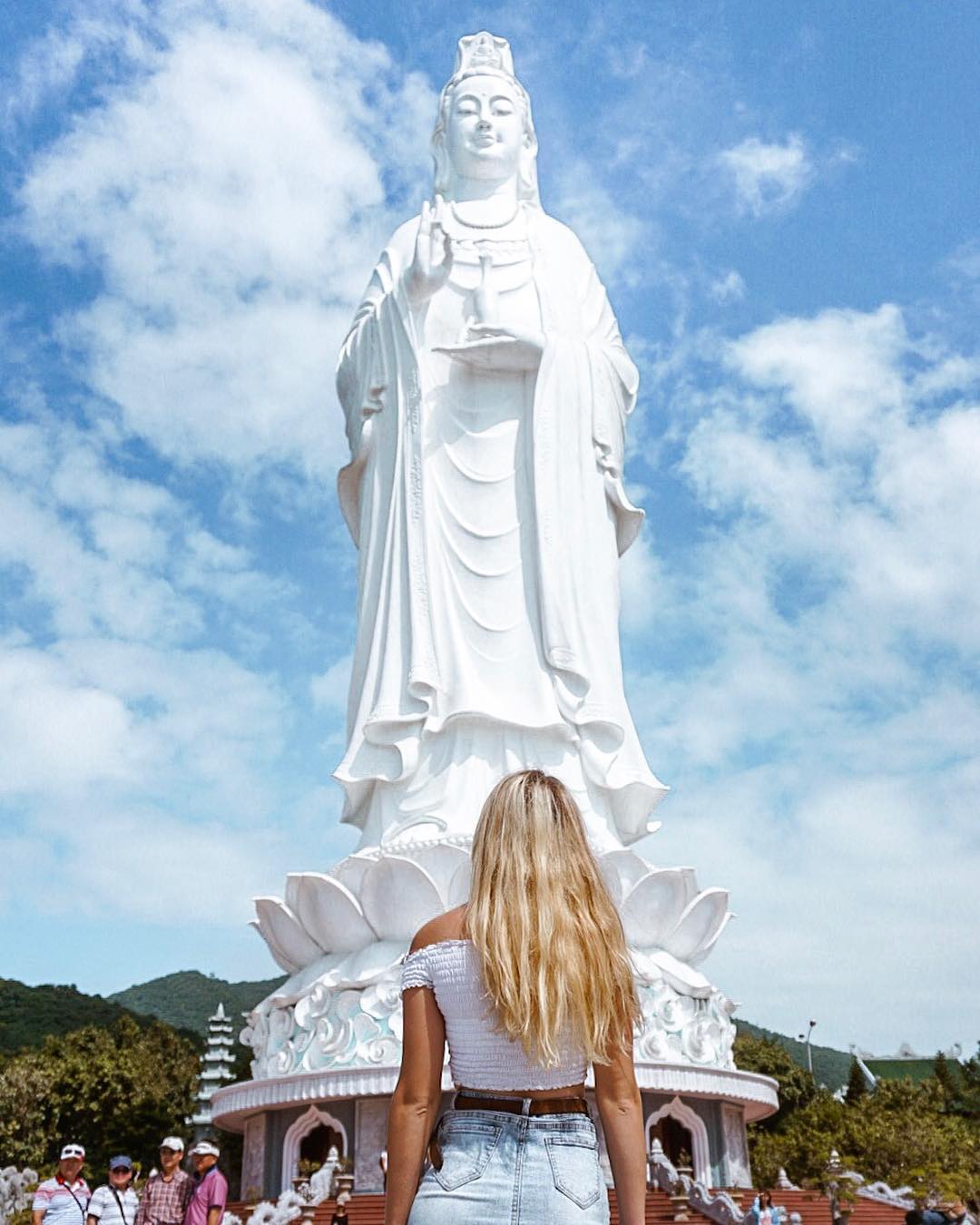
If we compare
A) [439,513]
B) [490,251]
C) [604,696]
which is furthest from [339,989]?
[490,251]

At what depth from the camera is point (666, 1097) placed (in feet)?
33.8

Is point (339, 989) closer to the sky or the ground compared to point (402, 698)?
closer to the ground

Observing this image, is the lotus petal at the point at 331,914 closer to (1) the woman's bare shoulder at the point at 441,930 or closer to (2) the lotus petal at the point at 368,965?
(2) the lotus petal at the point at 368,965

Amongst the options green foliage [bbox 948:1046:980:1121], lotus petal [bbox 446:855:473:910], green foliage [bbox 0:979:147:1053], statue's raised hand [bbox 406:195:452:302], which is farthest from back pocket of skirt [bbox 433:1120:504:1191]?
green foliage [bbox 0:979:147:1053]

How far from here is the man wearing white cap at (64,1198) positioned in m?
5.10

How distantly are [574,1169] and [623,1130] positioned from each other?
109 millimetres

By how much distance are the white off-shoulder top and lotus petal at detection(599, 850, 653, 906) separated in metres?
8.34

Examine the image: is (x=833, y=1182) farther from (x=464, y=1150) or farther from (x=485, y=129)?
(x=485, y=129)

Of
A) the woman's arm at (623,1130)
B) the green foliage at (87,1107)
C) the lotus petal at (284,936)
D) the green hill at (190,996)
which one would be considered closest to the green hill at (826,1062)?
Result: the green hill at (190,996)

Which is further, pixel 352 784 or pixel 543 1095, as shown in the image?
pixel 352 784

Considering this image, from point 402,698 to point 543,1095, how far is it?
31.6 ft

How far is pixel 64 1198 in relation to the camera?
5.13 m

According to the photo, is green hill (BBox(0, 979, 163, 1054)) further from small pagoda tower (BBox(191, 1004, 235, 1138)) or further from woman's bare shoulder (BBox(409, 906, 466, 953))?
woman's bare shoulder (BBox(409, 906, 466, 953))

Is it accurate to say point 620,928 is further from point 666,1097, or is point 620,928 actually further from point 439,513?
point 439,513
